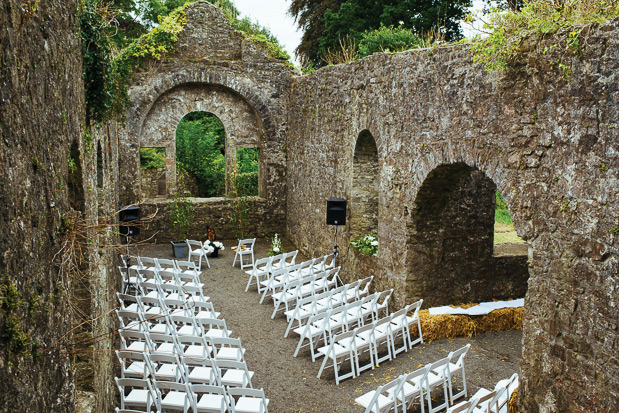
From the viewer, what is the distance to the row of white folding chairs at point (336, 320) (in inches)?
293

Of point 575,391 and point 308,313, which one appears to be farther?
point 308,313

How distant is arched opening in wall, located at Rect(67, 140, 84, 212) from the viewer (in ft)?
17.0

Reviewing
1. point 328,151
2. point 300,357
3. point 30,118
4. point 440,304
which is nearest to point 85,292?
point 30,118

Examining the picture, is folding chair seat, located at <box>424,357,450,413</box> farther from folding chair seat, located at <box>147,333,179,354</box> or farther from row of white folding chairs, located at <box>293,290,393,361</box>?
folding chair seat, located at <box>147,333,179,354</box>

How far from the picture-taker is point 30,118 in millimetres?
3188

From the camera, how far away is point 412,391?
232 inches

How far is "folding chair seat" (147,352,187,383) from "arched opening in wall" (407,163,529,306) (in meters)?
3.85

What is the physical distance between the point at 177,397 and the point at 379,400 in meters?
2.18

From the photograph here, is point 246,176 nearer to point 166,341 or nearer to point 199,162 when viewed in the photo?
point 199,162

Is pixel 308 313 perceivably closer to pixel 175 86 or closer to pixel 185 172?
pixel 175 86

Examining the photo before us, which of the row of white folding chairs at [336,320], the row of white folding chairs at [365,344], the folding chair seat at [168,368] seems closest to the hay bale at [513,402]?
the row of white folding chairs at [365,344]

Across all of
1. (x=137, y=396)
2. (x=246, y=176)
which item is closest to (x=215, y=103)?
(x=246, y=176)

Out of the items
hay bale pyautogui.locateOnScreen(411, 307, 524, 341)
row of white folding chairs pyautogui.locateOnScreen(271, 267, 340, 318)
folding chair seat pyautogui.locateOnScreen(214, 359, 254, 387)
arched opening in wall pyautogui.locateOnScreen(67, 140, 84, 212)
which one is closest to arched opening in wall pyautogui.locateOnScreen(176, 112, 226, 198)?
row of white folding chairs pyautogui.locateOnScreen(271, 267, 340, 318)

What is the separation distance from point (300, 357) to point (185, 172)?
12.9m
